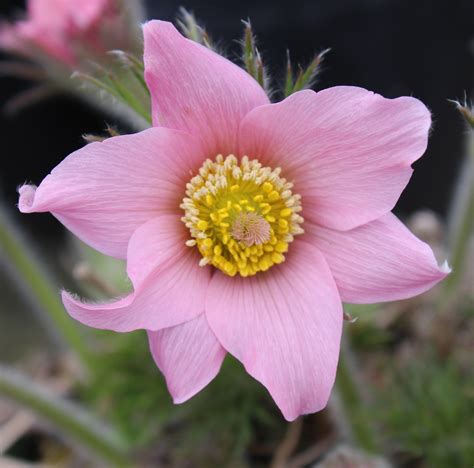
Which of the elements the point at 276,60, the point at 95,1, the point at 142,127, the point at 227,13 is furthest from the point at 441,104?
the point at 142,127

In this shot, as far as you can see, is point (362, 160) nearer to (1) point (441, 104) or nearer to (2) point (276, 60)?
(2) point (276, 60)

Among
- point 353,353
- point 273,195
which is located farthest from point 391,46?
point 273,195

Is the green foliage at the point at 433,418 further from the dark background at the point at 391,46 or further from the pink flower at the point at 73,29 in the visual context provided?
the dark background at the point at 391,46

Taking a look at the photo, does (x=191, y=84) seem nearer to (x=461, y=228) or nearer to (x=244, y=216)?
(x=244, y=216)

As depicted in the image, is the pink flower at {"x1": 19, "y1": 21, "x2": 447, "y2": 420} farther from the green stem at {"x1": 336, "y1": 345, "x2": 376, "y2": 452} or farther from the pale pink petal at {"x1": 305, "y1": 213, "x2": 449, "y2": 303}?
the green stem at {"x1": 336, "y1": 345, "x2": 376, "y2": 452}

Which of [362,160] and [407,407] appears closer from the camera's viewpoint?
[362,160]

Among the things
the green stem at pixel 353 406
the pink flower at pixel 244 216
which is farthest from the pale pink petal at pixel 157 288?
the green stem at pixel 353 406

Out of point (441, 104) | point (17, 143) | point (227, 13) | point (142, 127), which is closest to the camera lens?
point (142, 127)
